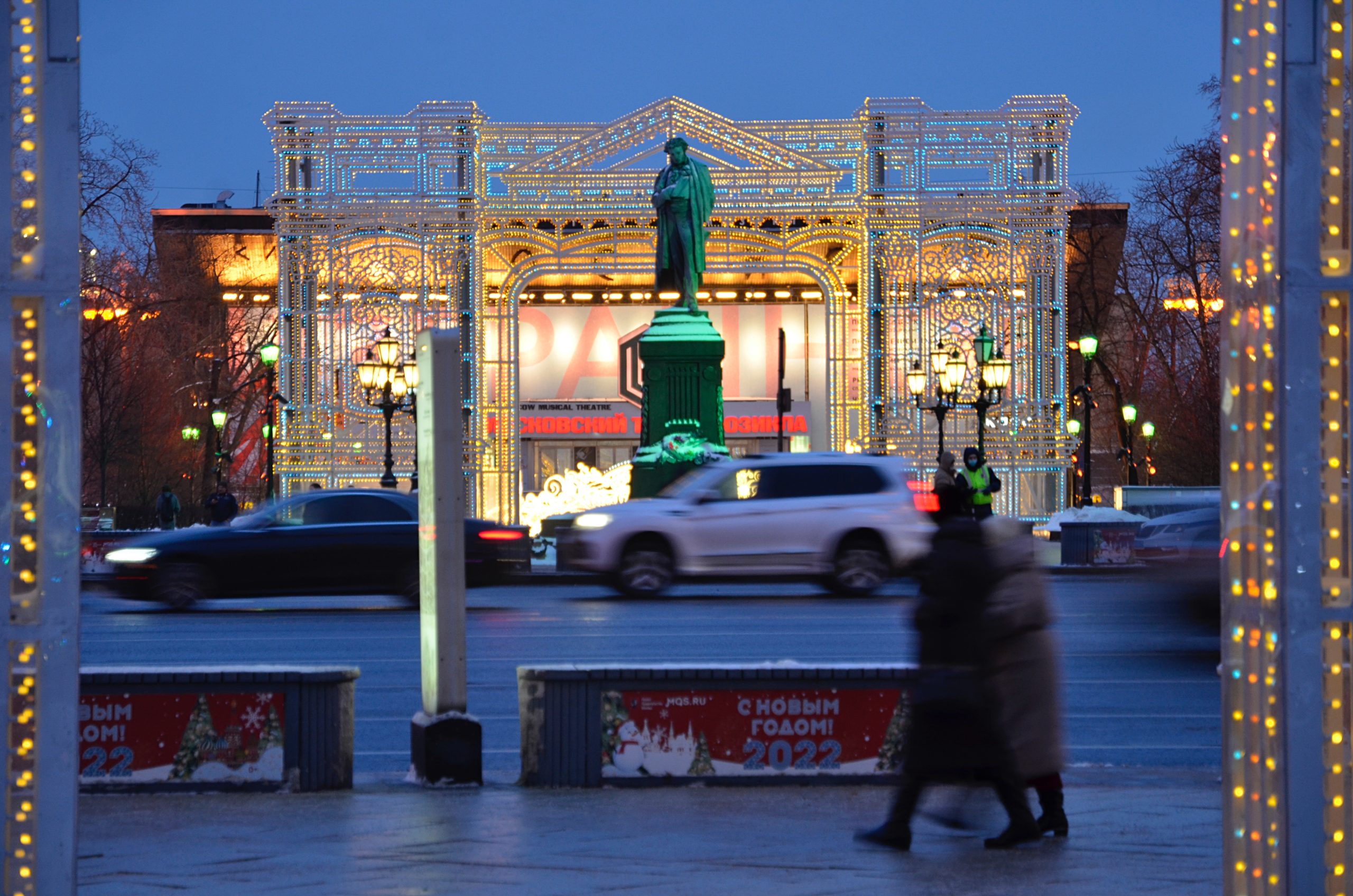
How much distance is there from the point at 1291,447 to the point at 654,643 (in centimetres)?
1268

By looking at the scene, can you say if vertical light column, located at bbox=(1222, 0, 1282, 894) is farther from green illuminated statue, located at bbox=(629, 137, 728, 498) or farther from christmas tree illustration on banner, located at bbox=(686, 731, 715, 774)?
green illuminated statue, located at bbox=(629, 137, 728, 498)

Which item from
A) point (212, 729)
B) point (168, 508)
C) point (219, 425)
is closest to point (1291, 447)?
point (212, 729)

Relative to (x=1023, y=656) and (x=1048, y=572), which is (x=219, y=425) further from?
(x=1023, y=656)

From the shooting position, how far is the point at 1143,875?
266 inches

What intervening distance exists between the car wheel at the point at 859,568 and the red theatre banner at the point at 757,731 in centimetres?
1359

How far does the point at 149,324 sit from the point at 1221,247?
5521cm

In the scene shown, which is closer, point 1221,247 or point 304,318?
point 1221,247

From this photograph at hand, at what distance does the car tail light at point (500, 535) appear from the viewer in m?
22.3

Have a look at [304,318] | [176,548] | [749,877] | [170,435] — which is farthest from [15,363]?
[170,435]

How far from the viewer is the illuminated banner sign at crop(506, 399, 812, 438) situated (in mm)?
55281

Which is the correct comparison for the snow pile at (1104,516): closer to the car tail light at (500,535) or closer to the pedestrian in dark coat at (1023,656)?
the car tail light at (500,535)

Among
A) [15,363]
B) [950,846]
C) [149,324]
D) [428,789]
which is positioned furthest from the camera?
[149,324]

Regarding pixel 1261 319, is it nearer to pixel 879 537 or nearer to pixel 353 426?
pixel 879 537

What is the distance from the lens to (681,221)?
Result: 3200 centimetres
